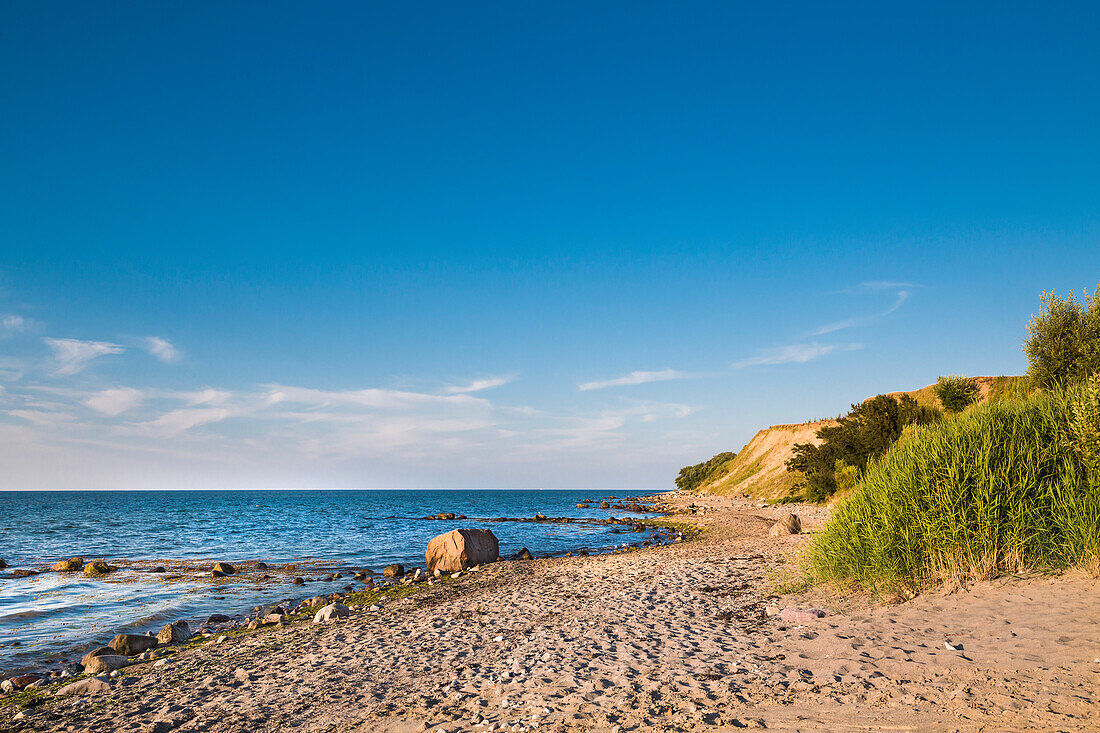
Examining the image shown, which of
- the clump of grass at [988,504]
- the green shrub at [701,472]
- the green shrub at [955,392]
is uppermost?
the green shrub at [955,392]

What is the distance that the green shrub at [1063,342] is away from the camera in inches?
840

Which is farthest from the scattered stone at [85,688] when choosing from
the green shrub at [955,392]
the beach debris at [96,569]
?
the green shrub at [955,392]

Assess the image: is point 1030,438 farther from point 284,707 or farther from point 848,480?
point 848,480

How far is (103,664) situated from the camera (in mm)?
11016

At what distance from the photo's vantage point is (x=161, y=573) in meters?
24.6

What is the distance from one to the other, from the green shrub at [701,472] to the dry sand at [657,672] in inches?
3571

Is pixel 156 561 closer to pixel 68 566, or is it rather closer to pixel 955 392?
pixel 68 566

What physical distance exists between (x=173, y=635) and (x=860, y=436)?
36686mm

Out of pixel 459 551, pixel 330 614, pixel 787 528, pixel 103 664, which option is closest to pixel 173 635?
pixel 103 664

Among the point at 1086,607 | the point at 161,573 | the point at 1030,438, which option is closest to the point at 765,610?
the point at 1086,607

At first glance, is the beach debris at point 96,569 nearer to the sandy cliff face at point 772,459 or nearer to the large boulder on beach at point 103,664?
the large boulder on beach at point 103,664

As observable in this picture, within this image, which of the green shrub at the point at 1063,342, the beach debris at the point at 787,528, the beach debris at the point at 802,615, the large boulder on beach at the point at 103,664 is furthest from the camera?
the beach debris at the point at 787,528

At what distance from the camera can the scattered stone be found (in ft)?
31.0

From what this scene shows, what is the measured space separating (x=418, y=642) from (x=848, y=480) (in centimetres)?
3259
